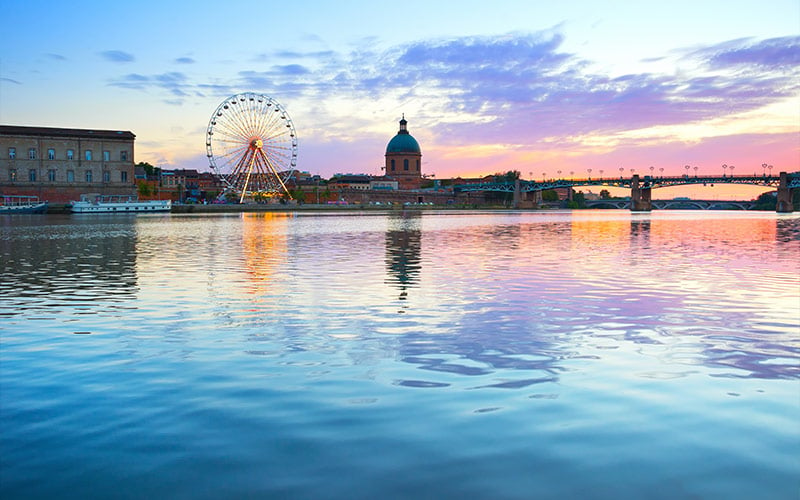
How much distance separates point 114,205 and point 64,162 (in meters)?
14.5

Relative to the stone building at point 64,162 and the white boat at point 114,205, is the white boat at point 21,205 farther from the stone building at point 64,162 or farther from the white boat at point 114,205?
the white boat at point 114,205

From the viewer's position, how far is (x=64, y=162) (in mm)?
116562

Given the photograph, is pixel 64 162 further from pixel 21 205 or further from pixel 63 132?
pixel 21 205

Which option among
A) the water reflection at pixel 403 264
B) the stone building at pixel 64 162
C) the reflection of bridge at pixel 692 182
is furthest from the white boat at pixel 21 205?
the reflection of bridge at pixel 692 182

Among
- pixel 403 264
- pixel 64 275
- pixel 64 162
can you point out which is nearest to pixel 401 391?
pixel 403 264

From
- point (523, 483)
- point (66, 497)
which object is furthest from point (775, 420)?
point (66, 497)

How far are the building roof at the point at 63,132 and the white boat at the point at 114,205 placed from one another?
33.7ft

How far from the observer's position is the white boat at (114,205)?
109 metres

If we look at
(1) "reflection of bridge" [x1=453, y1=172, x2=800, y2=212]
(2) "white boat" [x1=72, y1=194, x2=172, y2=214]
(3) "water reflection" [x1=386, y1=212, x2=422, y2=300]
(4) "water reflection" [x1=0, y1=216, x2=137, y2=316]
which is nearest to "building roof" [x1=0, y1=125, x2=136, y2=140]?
(2) "white boat" [x1=72, y1=194, x2=172, y2=214]

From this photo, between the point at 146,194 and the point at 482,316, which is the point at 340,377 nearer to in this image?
the point at 482,316

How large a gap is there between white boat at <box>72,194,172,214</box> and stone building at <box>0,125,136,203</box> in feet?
Result: 5.72

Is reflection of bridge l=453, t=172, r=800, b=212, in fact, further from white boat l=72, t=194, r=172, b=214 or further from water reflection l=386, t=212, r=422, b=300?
water reflection l=386, t=212, r=422, b=300

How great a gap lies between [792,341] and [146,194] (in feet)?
476

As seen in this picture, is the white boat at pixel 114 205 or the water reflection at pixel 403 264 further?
the white boat at pixel 114 205
